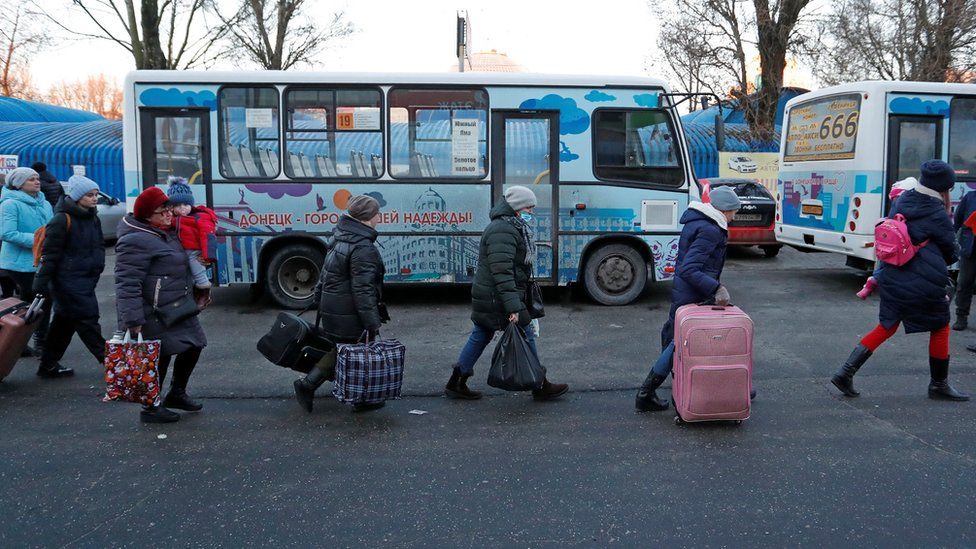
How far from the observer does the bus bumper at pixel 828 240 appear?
10281mm

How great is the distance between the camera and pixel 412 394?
620cm

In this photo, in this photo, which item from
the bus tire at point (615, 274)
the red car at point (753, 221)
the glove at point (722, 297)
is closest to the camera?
the glove at point (722, 297)

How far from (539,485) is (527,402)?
5.21 ft

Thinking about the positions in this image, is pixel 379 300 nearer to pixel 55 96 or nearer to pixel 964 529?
pixel 964 529

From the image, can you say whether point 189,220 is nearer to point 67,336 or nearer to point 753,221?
point 67,336

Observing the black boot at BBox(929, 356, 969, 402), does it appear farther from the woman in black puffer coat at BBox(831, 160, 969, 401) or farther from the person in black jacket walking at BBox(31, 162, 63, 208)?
the person in black jacket walking at BBox(31, 162, 63, 208)

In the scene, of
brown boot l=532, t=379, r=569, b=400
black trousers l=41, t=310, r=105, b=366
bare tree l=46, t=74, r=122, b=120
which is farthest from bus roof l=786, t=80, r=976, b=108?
bare tree l=46, t=74, r=122, b=120

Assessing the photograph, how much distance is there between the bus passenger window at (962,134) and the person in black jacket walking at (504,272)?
25.7 feet

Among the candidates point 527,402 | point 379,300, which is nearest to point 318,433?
point 379,300

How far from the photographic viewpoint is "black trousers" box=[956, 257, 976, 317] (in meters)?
8.30

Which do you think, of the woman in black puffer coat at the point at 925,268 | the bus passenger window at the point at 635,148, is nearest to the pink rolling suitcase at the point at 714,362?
the woman in black puffer coat at the point at 925,268

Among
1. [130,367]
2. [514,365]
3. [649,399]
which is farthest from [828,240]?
[130,367]

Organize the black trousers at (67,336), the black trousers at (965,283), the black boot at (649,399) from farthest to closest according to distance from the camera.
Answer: the black trousers at (965,283), the black trousers at (67,336), the black boot at (649,399)

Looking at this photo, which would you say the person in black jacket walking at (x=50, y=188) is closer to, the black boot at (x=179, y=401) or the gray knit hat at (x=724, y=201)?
the black boot at (x=179, y=401)
